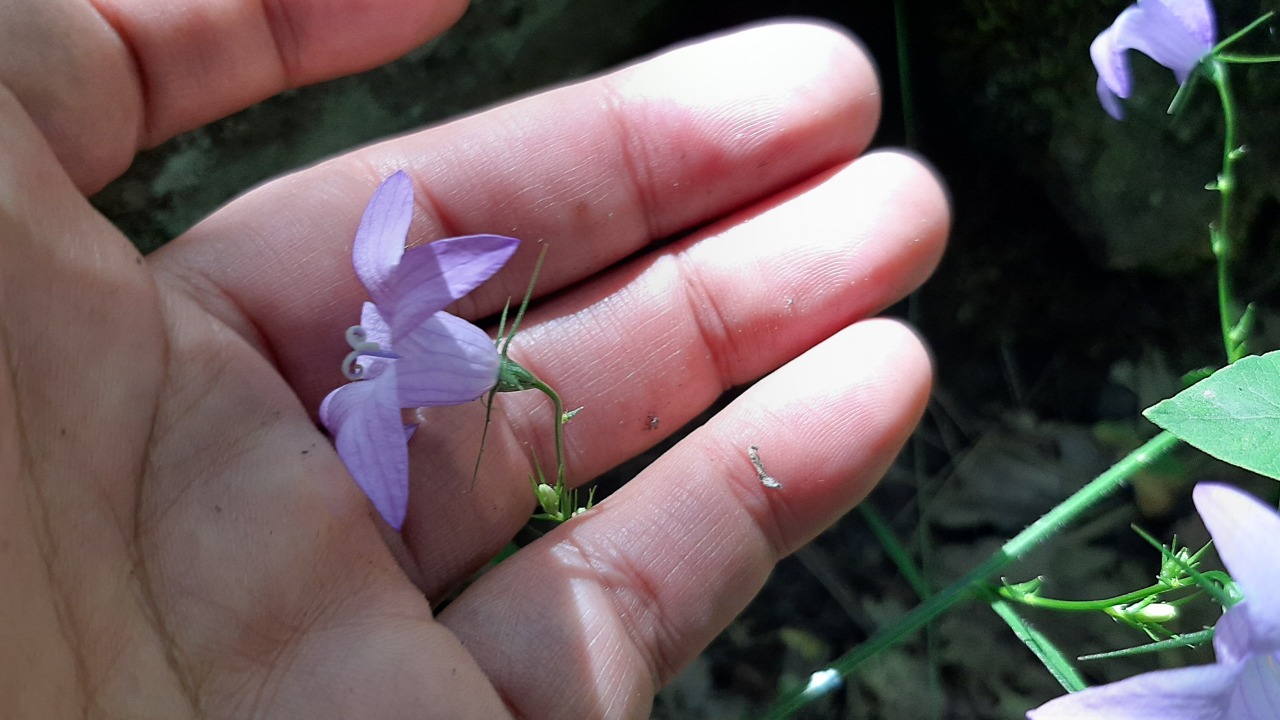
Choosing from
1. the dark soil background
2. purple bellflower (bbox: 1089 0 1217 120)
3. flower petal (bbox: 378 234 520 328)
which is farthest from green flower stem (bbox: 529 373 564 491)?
purple bellflower (bbox: 1089 0 1217 120)

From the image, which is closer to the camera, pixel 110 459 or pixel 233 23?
pixel 110 459

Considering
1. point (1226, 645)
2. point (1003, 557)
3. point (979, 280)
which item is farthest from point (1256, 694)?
point (979, 280)

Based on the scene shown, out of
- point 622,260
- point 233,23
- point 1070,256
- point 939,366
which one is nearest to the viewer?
point 233,23

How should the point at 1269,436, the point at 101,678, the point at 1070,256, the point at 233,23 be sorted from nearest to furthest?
1. the point at 1269,436
2. the point at 101,678
3. the point at 233,23
4. the point at 1070,256

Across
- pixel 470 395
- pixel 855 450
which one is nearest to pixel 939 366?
pixel 855 450

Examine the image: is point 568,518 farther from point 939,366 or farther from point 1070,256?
point 1070,256

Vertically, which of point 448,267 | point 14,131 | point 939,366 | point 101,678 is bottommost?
point 939,366

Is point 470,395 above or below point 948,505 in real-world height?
above

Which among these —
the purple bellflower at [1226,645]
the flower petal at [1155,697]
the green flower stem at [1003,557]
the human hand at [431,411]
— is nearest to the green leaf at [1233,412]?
the purple bellflower at [1226,645]
